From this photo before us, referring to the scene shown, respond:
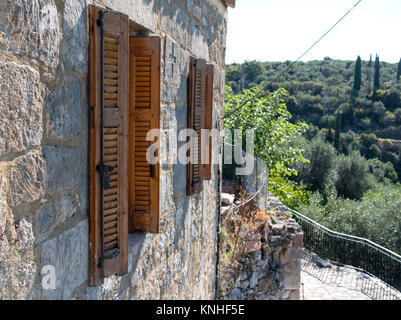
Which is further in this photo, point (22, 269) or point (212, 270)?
point (212, 270)

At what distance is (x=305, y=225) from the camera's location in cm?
1288

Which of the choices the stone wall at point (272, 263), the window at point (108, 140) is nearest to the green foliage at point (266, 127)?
the stone wall at point (272, 263)

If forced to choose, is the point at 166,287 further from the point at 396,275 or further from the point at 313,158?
the point at 313,158

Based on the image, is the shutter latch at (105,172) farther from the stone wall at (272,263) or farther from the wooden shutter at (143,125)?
the stone wall at (272,263)

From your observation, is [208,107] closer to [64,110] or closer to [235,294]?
[64,110]

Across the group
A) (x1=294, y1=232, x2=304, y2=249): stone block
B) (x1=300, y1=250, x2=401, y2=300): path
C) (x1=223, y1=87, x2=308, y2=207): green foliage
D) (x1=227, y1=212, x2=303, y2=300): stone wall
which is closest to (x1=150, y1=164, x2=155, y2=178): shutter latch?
(x1=227, y1=212, x2=303, y2=300): stone wall

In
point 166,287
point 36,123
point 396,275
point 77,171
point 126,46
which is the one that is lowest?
point 396,275

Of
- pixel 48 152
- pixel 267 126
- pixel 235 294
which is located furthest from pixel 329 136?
pixel 48 152

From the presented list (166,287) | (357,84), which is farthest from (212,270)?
(357,84)

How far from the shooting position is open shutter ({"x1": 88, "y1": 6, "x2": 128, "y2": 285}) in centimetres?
158

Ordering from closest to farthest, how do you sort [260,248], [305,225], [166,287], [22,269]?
1. [22,269]
2. [166,287]
3. [260,248]
4. [305,225]

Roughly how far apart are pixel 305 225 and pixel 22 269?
12437 millimetres

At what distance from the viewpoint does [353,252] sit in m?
12.0

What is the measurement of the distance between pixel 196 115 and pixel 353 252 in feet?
34.2
